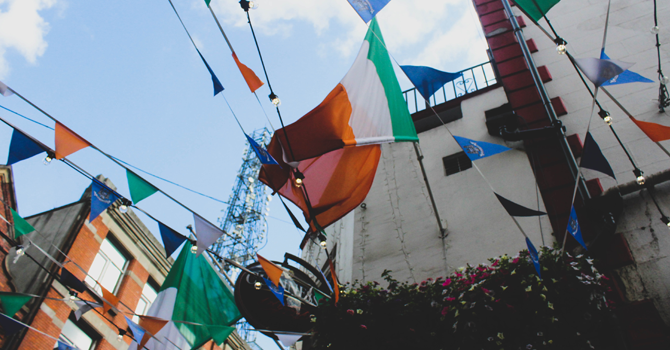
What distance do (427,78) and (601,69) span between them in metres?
2.79

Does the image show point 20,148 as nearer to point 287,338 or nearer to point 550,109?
point 287,338

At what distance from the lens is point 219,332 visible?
831 cm

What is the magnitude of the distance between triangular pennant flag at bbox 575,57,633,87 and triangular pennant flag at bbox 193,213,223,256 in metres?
5.84

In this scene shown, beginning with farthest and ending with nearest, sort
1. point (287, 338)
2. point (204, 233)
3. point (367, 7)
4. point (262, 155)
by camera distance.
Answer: point (287, 338) → point (204, 233) → point (367, 7) → point (262, 155)

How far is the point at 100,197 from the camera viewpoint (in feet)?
22.8

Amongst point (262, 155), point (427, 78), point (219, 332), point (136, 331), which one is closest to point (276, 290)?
point (219, 332)

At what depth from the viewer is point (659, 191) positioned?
24.9 feet

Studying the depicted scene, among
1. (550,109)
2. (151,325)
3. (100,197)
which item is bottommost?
(151,325)

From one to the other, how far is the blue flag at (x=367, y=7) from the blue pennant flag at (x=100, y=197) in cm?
455

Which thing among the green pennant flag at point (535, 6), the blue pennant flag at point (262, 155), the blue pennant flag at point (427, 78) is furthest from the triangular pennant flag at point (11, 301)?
the green pennant flag at point (535, 6)

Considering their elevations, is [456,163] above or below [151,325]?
above

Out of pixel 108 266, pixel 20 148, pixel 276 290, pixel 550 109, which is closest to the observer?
pixel 20 148

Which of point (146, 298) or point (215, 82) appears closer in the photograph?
point (215, 82)

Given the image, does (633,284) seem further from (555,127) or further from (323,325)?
(323,325)
